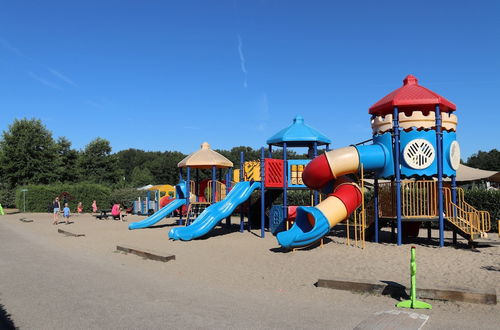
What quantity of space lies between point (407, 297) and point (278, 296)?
2216 millimetres

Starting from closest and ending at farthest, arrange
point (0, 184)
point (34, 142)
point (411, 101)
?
point (411, 101) → point (34, 142) → point (0, 184)

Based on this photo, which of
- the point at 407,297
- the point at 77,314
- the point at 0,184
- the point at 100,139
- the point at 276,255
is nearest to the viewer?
the point at 77,314

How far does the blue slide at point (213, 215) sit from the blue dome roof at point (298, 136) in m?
2.21

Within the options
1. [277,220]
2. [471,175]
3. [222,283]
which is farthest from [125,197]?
[222,283]

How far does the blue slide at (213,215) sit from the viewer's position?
16.8 metres

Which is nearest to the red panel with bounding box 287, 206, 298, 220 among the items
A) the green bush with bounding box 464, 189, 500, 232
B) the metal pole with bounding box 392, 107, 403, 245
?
the metal pole with bounding box 392, 107, 403, 245

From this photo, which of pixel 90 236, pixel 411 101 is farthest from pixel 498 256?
pixel 90 236

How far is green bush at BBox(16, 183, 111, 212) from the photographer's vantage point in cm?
3866

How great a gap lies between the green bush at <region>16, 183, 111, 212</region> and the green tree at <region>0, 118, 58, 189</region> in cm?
882

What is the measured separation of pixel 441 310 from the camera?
259 inches

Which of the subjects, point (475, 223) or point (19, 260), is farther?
point (475, 223)

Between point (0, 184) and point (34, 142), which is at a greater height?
point (34, 142)

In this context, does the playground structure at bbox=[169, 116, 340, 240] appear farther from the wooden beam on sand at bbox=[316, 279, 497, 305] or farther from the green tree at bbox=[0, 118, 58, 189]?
the green tree at bbox=[0, 118, 58, 189]

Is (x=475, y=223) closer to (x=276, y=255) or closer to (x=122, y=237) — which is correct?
(x=276, y=255)
